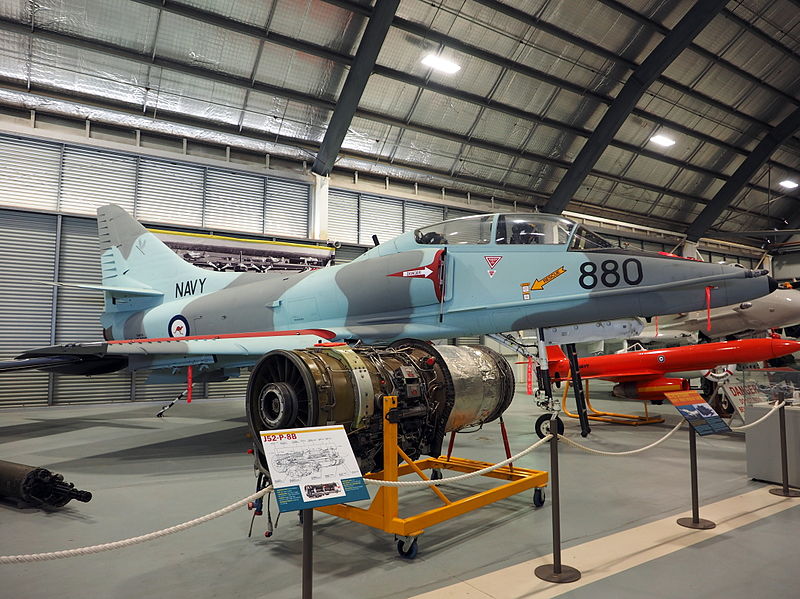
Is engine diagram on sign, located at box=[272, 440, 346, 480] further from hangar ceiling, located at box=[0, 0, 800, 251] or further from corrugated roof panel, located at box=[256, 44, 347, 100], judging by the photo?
corrugated roof panel, located at box=[256, 44, 347, 100]

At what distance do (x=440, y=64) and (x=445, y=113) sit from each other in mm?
1822

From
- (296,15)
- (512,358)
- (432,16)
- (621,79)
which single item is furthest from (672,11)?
(512,358)

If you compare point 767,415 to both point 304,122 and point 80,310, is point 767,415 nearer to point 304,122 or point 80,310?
point 304,122

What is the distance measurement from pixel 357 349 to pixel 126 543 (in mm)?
2047

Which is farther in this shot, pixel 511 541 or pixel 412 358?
pixel 412 358

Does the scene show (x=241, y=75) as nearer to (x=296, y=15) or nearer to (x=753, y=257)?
(x=296, y=15)

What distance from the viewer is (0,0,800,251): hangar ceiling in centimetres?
1061

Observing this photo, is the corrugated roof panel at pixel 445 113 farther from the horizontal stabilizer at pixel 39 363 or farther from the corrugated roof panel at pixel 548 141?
the horizontal stabilizer at pixel 39 363

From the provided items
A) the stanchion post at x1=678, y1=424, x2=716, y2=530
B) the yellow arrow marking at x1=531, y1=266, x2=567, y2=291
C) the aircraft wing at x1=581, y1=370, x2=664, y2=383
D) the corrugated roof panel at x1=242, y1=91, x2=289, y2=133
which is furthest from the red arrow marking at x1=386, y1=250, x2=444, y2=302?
the corrugated roof panel at x1=242, y1=91, x2=289, y2=133

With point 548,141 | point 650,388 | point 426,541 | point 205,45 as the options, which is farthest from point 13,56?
point 650,388

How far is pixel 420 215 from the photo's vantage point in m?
16.2

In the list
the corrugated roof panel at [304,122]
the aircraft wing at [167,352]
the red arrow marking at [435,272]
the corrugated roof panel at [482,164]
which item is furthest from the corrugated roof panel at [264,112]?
the red arrow marking at [435,272]

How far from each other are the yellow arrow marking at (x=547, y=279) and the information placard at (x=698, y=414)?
213 cm

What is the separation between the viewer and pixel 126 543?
188 cm
